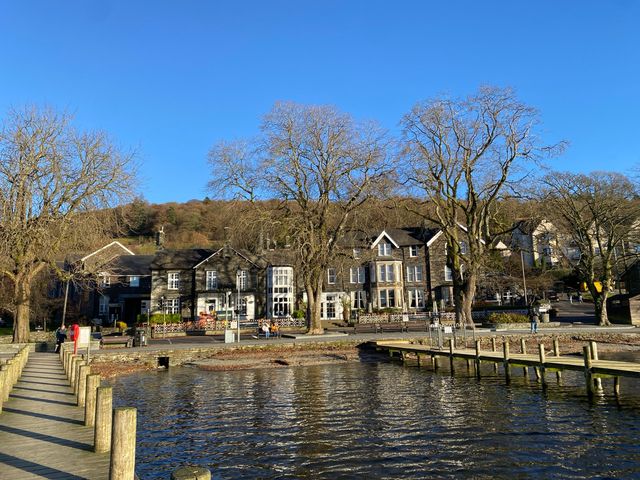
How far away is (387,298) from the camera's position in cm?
6078

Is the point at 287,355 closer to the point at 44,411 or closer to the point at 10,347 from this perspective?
the point at 10,347

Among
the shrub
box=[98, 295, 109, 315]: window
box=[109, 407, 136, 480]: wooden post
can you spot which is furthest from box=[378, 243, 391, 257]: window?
box=[109, 407, 136, 480]: wooden post

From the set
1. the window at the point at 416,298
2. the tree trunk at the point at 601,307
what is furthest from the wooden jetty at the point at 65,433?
the window at the point at 416,298

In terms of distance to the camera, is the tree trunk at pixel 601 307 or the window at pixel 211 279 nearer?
the tree trunk at pixel 601 307

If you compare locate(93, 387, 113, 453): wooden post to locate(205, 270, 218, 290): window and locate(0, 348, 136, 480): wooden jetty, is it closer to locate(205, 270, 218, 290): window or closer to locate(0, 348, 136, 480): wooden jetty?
locate(0, 348, 136, 480): wooden jetty

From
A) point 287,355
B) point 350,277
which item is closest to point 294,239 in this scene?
point 287,355

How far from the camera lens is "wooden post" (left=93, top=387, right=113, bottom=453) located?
898 centimetres

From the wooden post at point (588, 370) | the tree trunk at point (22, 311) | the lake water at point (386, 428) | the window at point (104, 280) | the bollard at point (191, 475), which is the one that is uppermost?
the window at point (104, 280)

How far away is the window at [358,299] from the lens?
203ft

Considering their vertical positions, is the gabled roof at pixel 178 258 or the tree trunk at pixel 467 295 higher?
the gabled roof at pixel 178 258

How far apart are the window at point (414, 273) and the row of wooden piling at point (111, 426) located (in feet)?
172

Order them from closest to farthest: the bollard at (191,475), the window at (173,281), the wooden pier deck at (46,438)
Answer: the bollard at (191,475), the wooden pier deck at (46,438), the window at (173,281)

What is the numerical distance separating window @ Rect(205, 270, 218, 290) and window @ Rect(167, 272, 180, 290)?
356cm

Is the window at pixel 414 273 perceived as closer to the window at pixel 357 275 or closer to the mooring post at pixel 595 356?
the window at pixel 357 275
